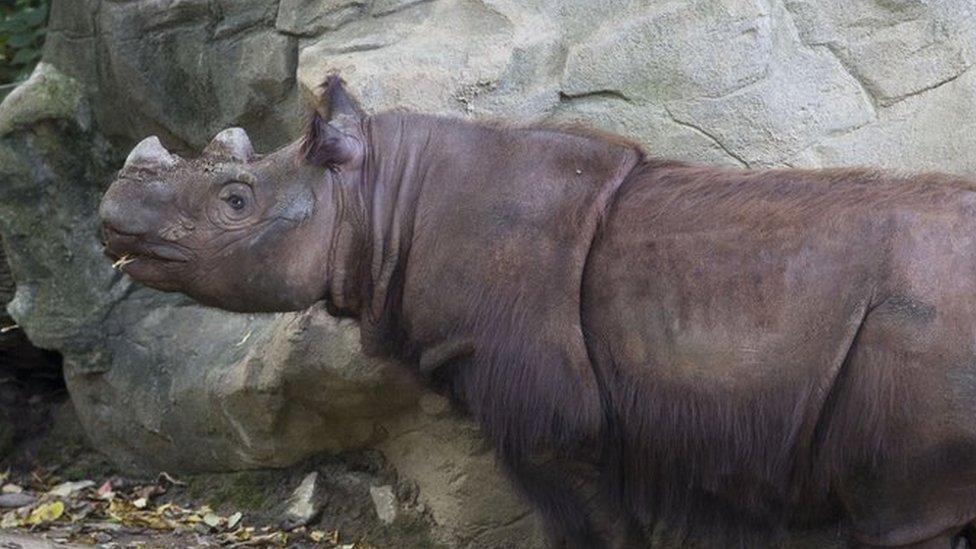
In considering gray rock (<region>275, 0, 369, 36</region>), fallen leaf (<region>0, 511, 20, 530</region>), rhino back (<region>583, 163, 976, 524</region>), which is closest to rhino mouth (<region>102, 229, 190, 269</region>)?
rhino back (<region>583, 163, 976, 524</region>)

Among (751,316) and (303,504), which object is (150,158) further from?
(303,504)

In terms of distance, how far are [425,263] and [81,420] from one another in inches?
113

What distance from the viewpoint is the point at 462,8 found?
18.7 feet

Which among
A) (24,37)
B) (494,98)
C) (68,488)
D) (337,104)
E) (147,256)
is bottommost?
(68,488)

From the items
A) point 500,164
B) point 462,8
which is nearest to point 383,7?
point 462,8

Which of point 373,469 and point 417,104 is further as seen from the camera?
point 373,469

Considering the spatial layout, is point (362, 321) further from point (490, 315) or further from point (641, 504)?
point (641, 504)

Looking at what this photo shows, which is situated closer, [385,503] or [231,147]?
[231,147]

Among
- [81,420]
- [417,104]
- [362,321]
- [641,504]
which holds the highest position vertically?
[417,104]

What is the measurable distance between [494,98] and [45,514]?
2.39 meters

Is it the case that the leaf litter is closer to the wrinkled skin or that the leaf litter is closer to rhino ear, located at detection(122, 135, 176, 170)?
the wrinkled skin

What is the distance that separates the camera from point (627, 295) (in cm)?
435

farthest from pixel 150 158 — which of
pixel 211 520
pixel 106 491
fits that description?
pixel 106 491

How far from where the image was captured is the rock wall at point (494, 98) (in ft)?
17.9
